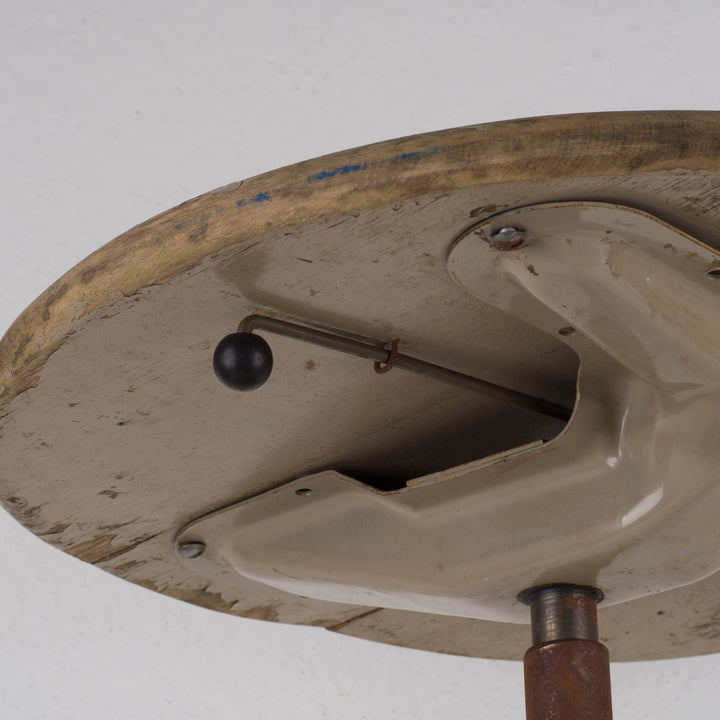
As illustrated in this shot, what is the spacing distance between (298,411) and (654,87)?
0.78 m

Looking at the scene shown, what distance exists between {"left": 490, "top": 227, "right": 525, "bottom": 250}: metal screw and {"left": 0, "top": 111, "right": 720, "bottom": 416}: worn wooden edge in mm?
45

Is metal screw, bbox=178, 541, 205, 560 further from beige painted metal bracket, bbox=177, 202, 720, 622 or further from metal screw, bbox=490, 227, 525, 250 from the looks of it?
metal screw, bbox=490, 227, 525, 250

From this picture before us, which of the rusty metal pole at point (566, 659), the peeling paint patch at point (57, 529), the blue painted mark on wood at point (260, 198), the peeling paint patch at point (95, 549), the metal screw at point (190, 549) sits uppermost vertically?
the blue painted mark on wood at point (260, 198)

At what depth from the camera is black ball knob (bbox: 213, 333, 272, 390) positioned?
0.68m

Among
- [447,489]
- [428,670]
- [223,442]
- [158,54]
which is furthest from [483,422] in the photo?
[158,54]

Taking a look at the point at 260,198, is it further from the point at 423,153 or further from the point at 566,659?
the point at 566,659

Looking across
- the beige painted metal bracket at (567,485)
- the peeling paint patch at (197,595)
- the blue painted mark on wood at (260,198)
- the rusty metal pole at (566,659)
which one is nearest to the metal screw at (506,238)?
the beige painted metal bracket at (567,485)

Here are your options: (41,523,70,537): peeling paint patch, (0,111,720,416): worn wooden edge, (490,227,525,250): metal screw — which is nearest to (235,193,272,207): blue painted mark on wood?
(0,111,720,416): worn wooden edge

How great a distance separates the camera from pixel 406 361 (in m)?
0.77

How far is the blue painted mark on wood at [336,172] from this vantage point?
2.04 ft

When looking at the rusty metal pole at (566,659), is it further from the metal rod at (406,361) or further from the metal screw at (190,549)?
the metal screw at (190,549)

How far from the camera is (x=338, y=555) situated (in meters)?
0.88

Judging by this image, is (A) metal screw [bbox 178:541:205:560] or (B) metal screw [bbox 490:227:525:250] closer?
(B) metal screw [bbox 490:227:525:250]

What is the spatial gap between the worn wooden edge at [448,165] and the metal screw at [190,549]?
0.32 meters
